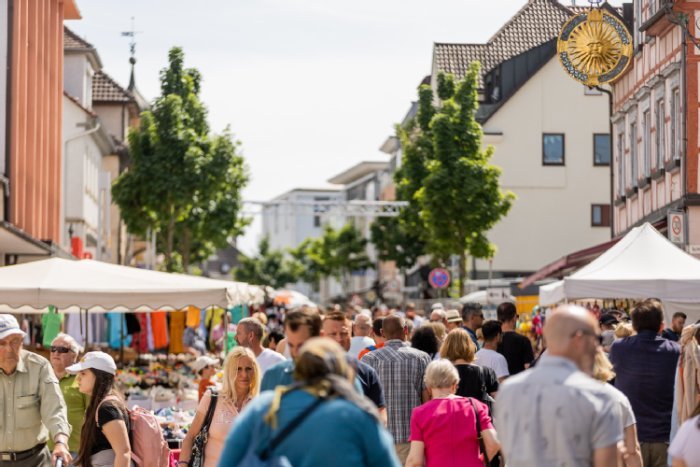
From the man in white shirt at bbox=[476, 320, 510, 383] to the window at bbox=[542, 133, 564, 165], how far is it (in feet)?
148

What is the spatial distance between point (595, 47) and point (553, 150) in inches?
1198

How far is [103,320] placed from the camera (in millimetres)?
39500

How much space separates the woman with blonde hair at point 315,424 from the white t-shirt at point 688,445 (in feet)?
5.81

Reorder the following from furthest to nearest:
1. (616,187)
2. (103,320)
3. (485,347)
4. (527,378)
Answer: (103,320) < (616,187) < (485,347) < (527,378)

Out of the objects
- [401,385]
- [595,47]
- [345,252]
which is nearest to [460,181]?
[595,47]

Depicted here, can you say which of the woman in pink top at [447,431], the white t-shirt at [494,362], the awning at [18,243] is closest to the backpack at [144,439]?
the woman in pink top at [447,431]

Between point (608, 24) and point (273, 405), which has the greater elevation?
point (608, 24)

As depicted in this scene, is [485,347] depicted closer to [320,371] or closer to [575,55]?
[320,371]

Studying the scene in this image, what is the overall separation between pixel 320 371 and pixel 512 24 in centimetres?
6012

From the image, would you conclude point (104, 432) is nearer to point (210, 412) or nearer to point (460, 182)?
point (210, 412)

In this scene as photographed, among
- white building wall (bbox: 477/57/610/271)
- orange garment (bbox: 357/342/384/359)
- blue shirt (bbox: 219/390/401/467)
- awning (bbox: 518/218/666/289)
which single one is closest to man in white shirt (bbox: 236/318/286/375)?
orange garment (bbox: 357/342/384/359)

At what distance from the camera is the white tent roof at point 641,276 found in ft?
53.8

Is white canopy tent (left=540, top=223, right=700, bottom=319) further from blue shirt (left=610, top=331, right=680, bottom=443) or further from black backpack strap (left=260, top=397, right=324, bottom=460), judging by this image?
black backpack strap (left=260, top=397, right=324, bottom=460)

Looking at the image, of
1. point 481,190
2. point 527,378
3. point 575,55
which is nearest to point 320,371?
point 527,378
